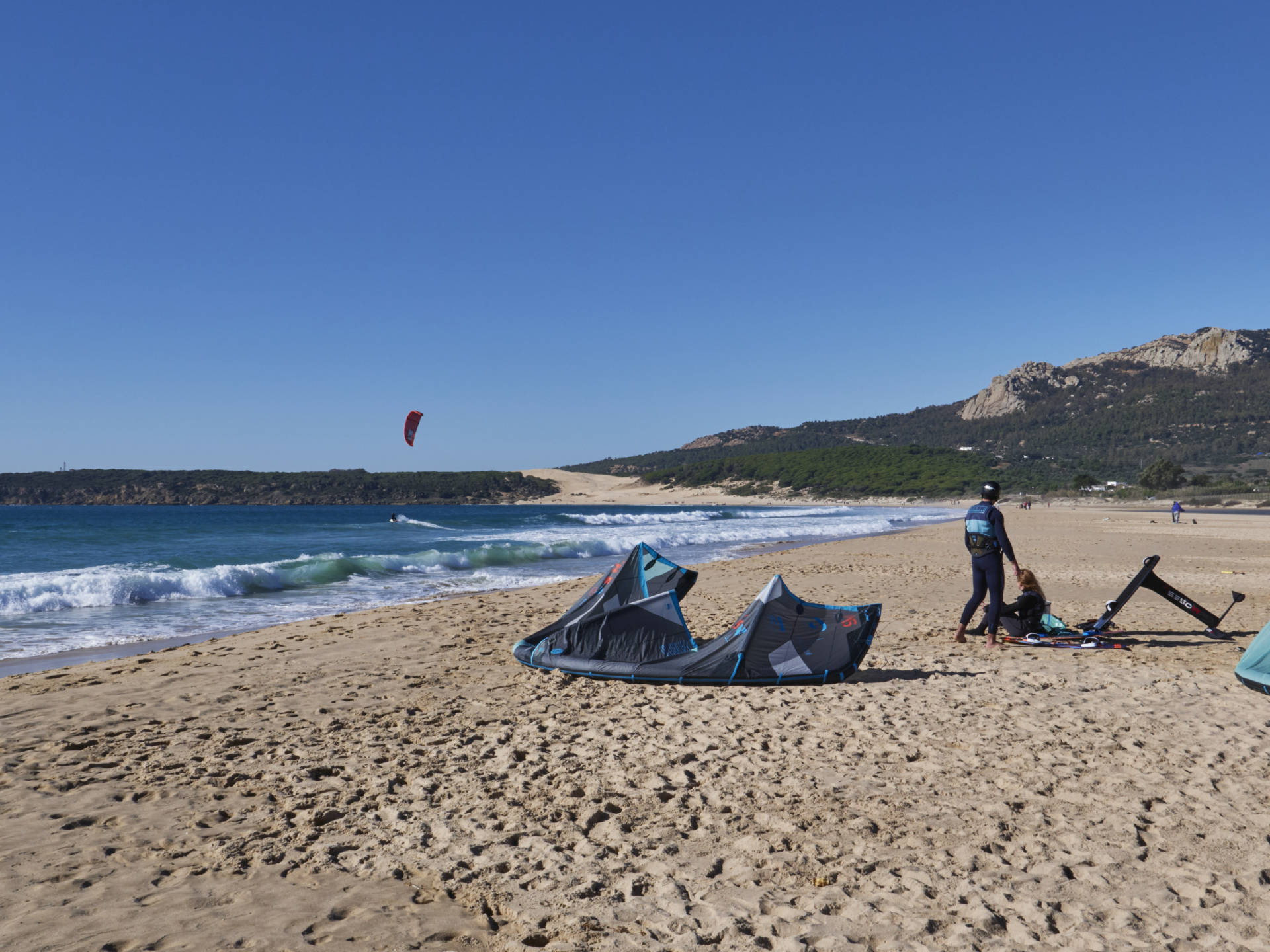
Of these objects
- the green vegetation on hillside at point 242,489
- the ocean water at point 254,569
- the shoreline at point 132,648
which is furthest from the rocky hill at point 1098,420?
the shoreline at point 132,648

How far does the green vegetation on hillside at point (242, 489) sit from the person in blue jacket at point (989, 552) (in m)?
111

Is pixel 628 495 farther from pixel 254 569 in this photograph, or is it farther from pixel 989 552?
pixel 989 552

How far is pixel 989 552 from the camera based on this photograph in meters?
7.65

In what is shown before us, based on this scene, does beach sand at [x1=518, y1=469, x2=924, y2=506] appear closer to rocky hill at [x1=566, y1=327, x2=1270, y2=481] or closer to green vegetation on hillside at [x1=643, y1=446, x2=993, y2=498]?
green vegetation on hillside at [x1=643, y1=446, x2=993, y2=498]

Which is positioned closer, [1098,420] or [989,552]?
[989,552]

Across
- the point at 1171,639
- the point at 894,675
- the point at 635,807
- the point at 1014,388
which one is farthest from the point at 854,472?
the point at 635,807

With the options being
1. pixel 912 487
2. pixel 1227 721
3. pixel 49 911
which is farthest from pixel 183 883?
pixel 912 487

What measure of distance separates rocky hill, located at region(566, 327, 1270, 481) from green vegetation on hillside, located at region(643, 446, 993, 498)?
1017cm

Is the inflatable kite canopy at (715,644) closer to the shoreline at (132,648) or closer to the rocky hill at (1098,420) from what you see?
the shoreline at (132,648)

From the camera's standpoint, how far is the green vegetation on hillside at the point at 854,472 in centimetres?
9481

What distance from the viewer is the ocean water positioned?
1143 centimetres

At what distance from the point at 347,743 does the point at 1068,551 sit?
19909 millimetres

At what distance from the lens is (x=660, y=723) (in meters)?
5.29

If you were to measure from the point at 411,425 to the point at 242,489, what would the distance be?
103210 millimetres
